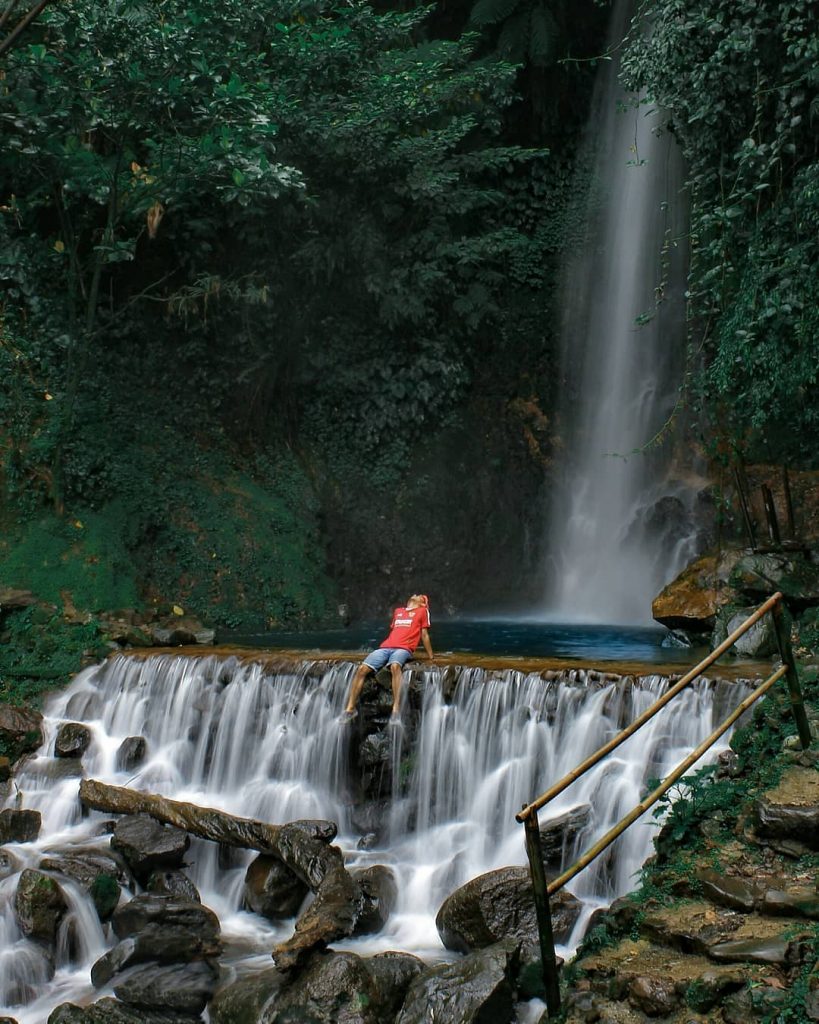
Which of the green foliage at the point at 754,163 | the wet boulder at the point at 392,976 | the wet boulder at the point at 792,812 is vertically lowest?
the wet boulder at the point at 392,976

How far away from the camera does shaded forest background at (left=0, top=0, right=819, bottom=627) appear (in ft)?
34.0

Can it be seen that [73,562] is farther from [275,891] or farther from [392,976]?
[392,976]

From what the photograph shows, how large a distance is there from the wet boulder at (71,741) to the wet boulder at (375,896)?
3.77 meters

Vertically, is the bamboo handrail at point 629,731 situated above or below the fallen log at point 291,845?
above

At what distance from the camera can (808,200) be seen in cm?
912

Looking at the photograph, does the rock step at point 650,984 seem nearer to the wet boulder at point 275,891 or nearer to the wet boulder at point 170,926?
the wet boulder at point 170,926

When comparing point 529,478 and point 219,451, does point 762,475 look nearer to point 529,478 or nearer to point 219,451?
point 529,478

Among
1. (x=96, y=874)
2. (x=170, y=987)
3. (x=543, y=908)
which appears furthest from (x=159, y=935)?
(x=543, y=908)

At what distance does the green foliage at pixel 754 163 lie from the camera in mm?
Answer: 9344

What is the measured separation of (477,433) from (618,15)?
30.7 ft

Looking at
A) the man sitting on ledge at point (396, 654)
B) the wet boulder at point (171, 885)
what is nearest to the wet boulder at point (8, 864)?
the wet boulder at point (171, 885)

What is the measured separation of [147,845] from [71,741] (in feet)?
8.17

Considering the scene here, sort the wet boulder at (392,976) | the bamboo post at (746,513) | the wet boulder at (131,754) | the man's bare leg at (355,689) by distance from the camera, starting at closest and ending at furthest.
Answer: the wet boulder at (392,976) → the man's bare leg at (355,689) → the wet boulder at (131,754) → the bamboo post at (746,513)

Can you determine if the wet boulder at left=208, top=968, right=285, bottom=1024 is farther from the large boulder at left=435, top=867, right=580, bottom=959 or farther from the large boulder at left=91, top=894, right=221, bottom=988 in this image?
the large boulder at left=435, top=867, right=580, bottom=959
